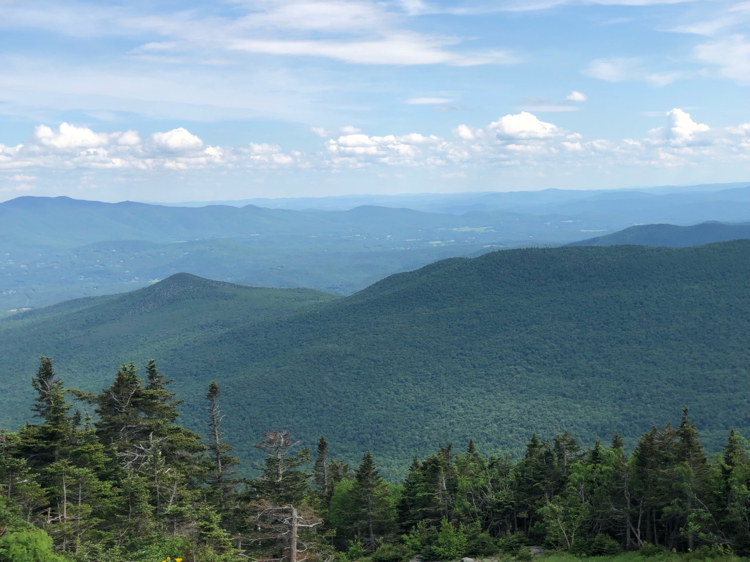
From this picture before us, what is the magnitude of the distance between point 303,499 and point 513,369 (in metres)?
130

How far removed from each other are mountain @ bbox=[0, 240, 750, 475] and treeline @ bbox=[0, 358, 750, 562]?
204 ft

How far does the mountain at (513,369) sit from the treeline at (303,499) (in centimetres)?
6227

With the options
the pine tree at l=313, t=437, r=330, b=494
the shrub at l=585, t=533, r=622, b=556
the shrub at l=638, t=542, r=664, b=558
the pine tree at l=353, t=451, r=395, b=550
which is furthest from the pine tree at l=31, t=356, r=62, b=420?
the shrub at l=638, t=542, r=664, b=558

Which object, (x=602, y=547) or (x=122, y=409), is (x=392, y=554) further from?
(x=122, y=409)

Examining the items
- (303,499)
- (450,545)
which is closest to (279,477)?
(303,499)

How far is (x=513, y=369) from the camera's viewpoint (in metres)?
160

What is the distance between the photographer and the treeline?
99.9ft

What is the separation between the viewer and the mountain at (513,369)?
417 feet

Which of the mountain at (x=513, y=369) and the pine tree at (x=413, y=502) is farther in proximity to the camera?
the mountain at (x=513, y=369)

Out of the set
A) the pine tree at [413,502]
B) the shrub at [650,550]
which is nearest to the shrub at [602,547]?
the shrub at [650,550]

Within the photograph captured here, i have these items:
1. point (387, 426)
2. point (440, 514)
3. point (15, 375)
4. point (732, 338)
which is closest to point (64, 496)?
point (440, 514)

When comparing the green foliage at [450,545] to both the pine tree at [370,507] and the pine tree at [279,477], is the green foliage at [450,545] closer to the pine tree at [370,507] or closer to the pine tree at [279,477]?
the pine tree at [370,507]

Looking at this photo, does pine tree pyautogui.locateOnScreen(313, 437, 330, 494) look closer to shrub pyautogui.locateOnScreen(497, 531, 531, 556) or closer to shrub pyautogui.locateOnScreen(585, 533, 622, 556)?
shrub pyautogui.locateOnScreen(497, 531, 531, 556)

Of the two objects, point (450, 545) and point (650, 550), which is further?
point (450, 545)
